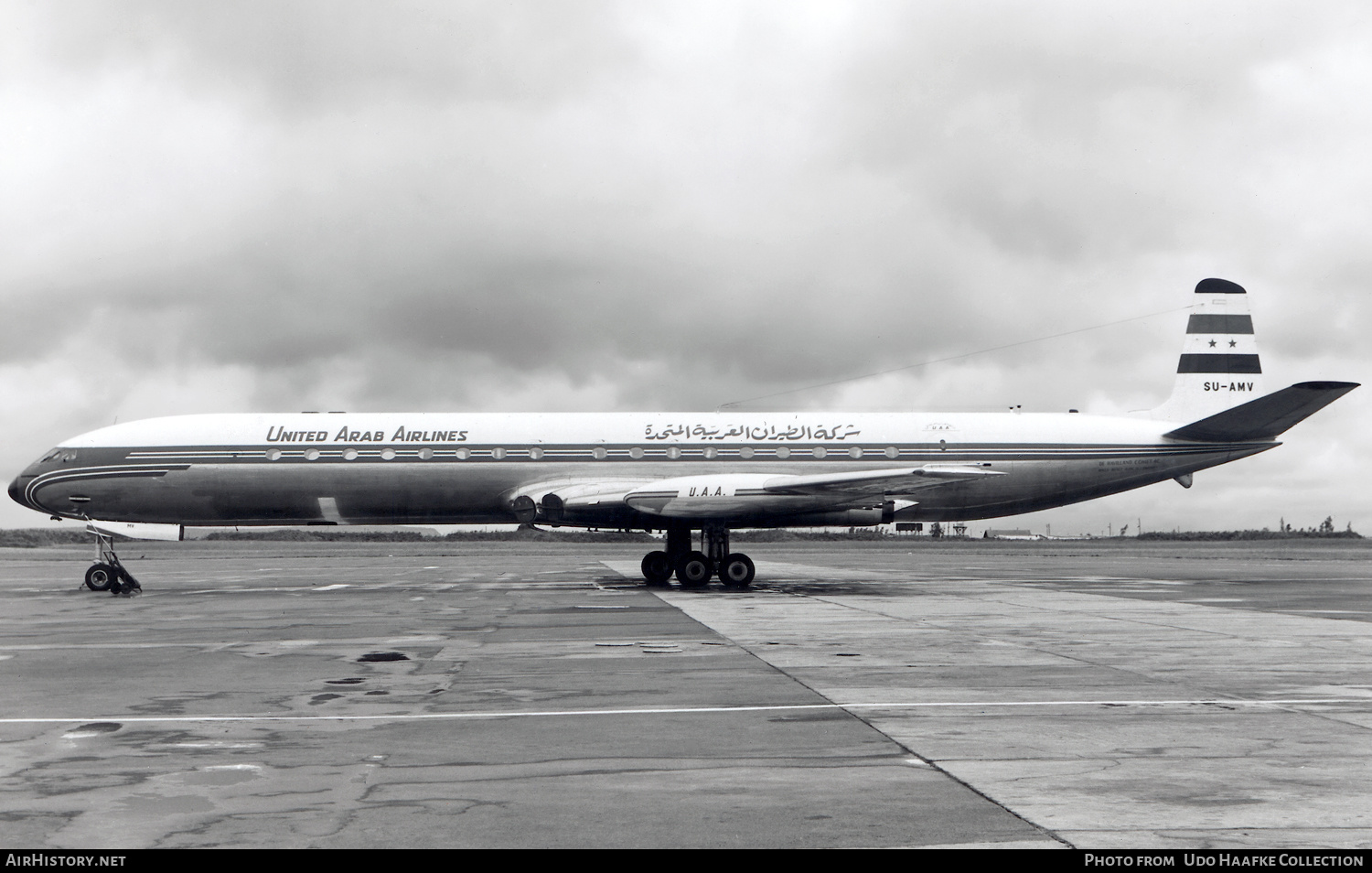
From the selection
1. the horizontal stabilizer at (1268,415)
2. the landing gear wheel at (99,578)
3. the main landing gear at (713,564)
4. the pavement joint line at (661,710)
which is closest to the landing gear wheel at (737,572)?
the main landing gear at (713,564)

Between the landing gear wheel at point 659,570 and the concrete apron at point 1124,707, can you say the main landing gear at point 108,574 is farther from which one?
the concrete apron at point 1124,707

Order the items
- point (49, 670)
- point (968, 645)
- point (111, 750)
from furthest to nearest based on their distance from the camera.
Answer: point (968, 645), point (49, 670), point (111, 750)

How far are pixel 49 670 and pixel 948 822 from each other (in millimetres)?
9463

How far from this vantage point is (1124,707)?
812cm

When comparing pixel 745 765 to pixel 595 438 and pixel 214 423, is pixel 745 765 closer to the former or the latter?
pixel 595 438

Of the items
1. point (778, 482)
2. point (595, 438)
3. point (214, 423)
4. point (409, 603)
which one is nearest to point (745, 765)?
point (409, 603)

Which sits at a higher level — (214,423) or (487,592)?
(214,423)

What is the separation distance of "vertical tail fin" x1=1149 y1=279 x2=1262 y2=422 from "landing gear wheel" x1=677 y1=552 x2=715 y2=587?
39.6 ft

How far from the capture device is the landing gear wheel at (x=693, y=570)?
22266 millimetres

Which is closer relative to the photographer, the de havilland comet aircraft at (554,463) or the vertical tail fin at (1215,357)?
the de havilland comet aircraft at (554,463)

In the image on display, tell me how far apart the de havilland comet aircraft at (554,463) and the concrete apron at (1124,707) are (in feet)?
23.7

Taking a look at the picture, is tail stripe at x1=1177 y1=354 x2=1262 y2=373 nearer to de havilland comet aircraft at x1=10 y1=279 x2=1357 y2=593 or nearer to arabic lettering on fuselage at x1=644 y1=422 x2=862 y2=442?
de havilland comet aircraft at x1=10 y1=279 x2=1357 y2=593

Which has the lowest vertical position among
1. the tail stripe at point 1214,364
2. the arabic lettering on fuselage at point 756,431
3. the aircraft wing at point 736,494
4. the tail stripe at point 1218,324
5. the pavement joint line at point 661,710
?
the pavement joint line at point 661,710

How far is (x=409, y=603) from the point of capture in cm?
1880
